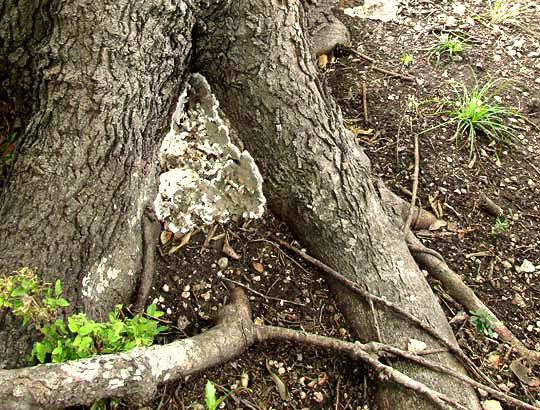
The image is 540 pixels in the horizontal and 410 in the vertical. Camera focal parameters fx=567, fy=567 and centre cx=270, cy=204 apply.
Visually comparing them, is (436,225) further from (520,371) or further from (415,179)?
(520,371)

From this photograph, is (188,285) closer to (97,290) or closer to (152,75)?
(97,290)

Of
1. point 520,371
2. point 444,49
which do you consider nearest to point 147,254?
point 520,371

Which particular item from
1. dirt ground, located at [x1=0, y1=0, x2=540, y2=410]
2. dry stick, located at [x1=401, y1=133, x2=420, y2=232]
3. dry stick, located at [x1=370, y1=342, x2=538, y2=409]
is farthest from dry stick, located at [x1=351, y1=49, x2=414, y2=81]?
dry stick, located at [x1=370, y1=342, x2=538, y2=409]

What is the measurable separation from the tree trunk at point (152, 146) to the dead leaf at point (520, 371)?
28cm

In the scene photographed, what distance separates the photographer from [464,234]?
2.97 m

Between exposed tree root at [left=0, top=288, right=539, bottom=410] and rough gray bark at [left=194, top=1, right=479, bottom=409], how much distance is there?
163 millimetres

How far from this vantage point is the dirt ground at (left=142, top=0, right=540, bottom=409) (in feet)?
7.99

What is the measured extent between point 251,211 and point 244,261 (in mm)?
250

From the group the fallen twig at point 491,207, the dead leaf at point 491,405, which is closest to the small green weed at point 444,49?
the fallen twig at point 491,207

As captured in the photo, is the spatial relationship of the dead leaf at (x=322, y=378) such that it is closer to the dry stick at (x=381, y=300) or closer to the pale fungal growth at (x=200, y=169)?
the dry stick at (x=381, y=300)

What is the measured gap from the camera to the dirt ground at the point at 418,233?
2.44 metres

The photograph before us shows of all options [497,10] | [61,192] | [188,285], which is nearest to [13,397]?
[61,192]

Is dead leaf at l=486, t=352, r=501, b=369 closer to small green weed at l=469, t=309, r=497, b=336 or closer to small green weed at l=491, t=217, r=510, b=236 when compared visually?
small green weed at l=469, t=309, r=497, b=336

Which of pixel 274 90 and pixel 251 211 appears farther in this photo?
pixel 251 211
